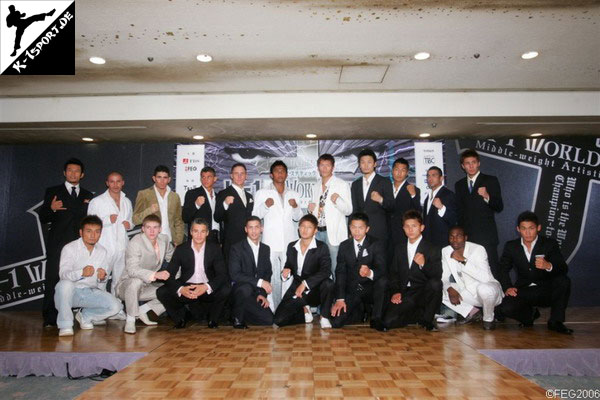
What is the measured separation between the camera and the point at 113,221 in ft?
15.7

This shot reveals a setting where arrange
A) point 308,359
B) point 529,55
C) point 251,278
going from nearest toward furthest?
point 308,359, point 529,55, point 251,278

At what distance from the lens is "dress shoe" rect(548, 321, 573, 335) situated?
3812 mm

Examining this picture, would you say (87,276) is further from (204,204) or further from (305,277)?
(305,277)

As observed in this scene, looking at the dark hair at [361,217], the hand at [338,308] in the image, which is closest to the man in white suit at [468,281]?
the dark hair at [361,217]

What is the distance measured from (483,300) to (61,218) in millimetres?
4564

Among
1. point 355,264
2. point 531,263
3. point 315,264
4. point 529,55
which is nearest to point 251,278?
point 315,264

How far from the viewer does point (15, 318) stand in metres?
5.07

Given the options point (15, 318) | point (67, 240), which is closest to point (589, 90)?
point (67, 240)

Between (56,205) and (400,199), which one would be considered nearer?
(56,205)

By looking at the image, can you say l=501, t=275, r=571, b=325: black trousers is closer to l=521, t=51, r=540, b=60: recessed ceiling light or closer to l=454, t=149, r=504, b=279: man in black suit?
l=454, t=149, r=504, b=279: man in black suit

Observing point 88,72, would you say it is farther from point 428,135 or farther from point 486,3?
point 428,135

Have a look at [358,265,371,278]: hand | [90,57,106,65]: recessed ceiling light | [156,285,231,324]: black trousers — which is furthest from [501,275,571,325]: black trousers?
[90,57,106,65]: recessed ceiling light

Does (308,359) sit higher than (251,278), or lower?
lower

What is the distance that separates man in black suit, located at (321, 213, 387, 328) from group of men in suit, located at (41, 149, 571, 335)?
0.04 feet
